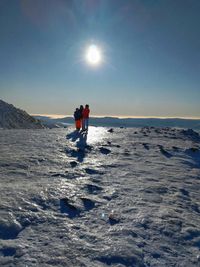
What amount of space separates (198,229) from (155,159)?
10.2 metres

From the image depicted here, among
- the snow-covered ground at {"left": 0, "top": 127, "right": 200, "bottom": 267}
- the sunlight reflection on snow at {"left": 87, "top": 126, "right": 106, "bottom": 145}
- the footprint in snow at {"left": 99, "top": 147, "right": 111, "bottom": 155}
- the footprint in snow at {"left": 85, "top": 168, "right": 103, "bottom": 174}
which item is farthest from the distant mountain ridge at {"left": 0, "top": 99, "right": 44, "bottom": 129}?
the footprint in snow at {"left": 85, "top": 168, "right": 103, "bottom": 174}

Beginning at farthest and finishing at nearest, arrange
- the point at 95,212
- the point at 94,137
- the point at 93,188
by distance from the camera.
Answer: the point at 94,137 < the point at 93,188 < the point at 95,212

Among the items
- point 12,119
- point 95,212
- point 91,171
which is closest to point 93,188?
point 95,212

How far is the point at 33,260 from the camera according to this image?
6918 mm

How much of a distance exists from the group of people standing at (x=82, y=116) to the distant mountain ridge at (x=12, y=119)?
1929 centimetres

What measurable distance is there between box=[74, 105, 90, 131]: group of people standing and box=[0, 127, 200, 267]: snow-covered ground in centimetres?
1407

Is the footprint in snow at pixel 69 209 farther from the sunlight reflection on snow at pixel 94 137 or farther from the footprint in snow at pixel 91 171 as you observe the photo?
the sunlight reflection on snow at pixel 94 137

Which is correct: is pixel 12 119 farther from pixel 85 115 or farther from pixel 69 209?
pixel 69 209

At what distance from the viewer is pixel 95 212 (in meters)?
9.92

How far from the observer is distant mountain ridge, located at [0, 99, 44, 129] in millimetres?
51250

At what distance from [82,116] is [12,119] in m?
27.3

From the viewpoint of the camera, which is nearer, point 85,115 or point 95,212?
point 95,212

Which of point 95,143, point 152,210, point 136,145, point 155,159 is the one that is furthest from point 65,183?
point 136,145

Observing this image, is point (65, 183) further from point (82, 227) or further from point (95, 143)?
point (95, 143)
